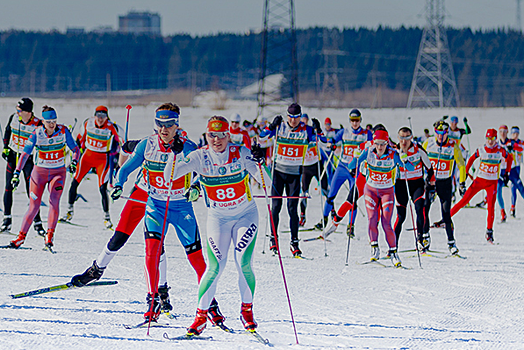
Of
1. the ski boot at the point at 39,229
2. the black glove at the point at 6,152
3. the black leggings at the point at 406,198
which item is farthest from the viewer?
the ski boot at the point at 39,229

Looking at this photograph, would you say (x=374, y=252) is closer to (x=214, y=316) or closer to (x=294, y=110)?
(x=294, y=110)

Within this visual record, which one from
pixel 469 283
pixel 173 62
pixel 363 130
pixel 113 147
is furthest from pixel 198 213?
pixel 173 62

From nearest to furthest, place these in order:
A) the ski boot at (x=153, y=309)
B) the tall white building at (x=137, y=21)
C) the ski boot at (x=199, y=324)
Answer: the ski boot at (x=199, y=324), the ski boot at (x=153, y=309), the tall white building at (x=137, y=21)

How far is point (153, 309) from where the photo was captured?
18.9 feet

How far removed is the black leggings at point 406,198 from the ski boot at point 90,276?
Result: 4.68 meters

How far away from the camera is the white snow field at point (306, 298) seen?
5445mm

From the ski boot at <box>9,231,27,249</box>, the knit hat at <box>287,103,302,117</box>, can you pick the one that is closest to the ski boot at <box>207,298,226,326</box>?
the knit hat at <box>287,103,302,117</box>

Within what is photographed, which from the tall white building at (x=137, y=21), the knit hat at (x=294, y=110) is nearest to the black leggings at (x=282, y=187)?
the knit hat at (x=294, y=110)

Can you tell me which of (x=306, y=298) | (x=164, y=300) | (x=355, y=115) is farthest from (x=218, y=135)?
(x=355, y=115)

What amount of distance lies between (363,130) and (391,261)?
3.47 metres

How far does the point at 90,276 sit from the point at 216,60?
83169mm

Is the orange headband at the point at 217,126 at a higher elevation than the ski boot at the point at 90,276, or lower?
higher

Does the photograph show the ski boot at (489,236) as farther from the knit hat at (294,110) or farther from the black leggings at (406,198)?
the knit hat at (294,110)

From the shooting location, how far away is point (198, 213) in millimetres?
13359
